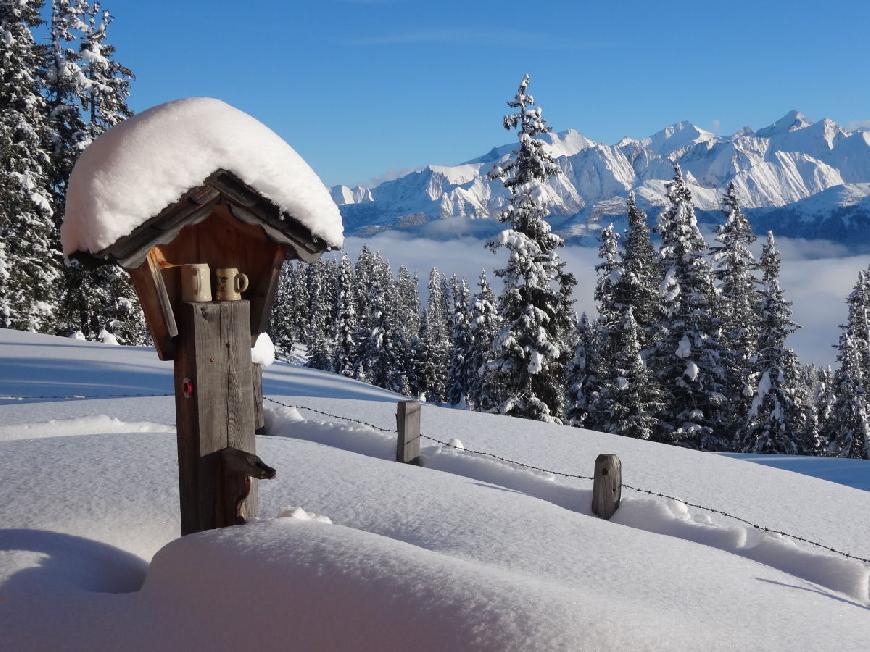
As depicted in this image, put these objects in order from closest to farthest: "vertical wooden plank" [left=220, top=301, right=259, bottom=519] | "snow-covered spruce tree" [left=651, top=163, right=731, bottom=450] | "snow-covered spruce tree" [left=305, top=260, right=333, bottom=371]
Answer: "vertical wooden plank" [left=220, top=301, right=259, bottom=519], "snow-covered spruce tree" [left=651, top=163, right=731, bottom=450], "snow-covered spruce tree" [left=305, top=260, right=333, bottom=371]

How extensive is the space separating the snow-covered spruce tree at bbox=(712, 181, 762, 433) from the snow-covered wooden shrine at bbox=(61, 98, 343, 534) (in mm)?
31857

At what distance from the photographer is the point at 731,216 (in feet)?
115

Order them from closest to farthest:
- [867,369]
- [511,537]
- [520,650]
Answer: [520,650]
[511,537]
[867,369]

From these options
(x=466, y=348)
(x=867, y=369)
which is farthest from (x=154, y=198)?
(x=466, y=348)

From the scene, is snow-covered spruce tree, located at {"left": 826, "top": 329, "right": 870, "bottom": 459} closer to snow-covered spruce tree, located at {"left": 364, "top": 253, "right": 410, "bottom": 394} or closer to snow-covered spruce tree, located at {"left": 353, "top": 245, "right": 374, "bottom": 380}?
snow-covered spruce tree, located at {"left": 364, "top": 253, "right": 410, "bottom": 394}

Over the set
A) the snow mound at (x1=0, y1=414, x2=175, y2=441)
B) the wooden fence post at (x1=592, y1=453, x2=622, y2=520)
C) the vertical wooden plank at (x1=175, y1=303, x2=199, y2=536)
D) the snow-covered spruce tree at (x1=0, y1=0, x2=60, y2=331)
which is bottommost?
the wooden fence post at (x1=592, y1=453, x2=622, y2=520)

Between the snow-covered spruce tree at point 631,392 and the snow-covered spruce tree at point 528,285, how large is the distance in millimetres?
5780

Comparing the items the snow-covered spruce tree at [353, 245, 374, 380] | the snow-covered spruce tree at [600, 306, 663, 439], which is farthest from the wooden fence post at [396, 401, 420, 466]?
the snow-covered spruce tree at [353, 245, 374, 380]

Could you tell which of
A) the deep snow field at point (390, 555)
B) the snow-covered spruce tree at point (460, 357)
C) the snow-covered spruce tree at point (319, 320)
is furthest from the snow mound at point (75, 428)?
the snow-covered spruce tree at point (319, 320)

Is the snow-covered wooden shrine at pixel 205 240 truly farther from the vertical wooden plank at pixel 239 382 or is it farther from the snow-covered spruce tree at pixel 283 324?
the snow-covered spruce tree at pixel 283 324

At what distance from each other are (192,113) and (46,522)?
338 centimetres

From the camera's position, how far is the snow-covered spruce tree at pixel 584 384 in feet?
122

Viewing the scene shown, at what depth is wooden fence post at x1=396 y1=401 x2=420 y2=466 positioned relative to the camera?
29.5ft

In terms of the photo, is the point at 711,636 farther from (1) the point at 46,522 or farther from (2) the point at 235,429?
(1) the point at 46,522
